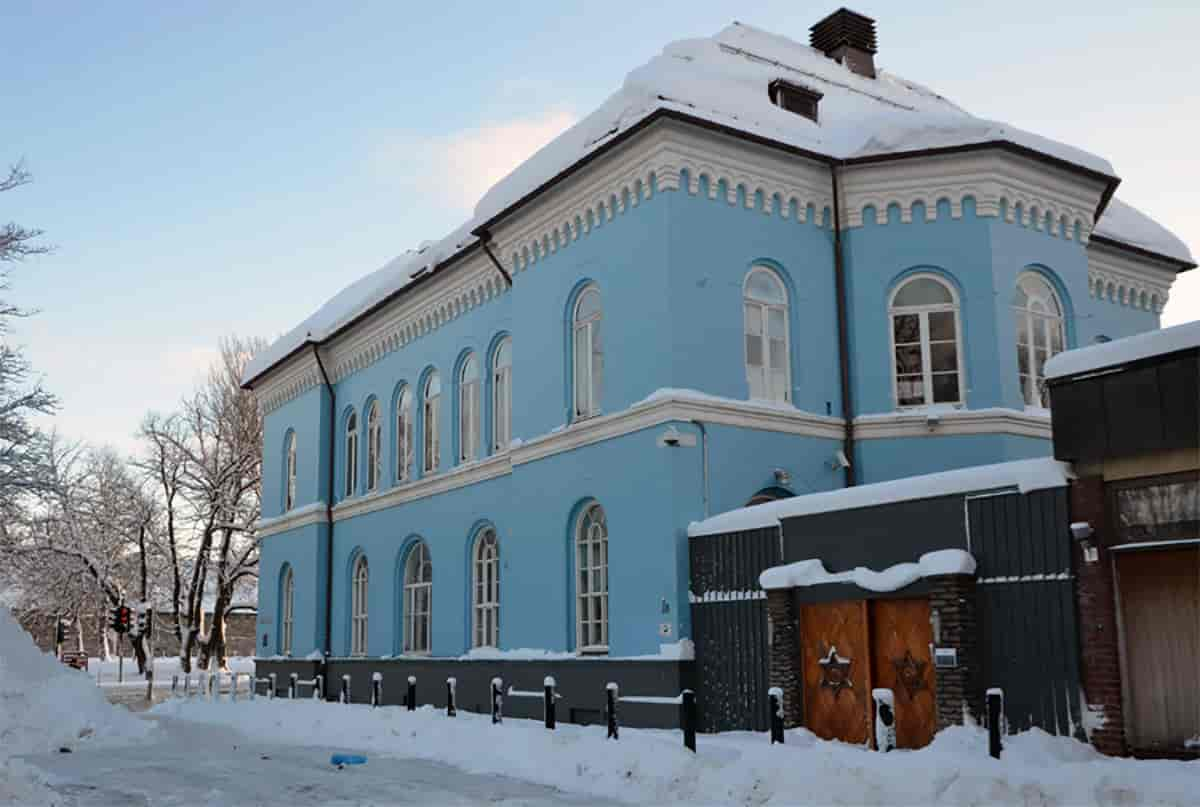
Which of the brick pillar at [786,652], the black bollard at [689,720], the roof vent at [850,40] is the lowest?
the black bollard at [689,720]

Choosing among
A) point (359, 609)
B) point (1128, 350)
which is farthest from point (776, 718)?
point (359, 609)

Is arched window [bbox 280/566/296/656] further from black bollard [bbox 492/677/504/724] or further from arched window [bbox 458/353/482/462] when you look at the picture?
black bollard [bbox 492/677/504/724]

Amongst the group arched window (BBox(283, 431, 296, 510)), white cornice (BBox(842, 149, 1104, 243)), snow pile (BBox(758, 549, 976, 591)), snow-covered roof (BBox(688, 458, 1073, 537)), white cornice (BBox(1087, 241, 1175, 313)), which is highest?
white cornice (BBox(842, 149, 1104, 243))

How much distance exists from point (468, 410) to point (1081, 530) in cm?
1492

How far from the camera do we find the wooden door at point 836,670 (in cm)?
1416

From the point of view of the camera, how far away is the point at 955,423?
18.4 m

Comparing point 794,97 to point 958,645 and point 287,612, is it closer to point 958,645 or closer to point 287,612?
point 958,645

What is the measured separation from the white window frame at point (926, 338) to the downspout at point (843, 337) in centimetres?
66

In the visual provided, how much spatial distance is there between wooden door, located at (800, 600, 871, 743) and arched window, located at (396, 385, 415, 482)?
45.6ft

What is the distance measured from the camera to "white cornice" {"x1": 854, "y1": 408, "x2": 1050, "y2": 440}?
1831 cm

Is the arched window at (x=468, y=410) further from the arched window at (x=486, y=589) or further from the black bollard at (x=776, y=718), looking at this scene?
the black bollard at (x=776, y=718)

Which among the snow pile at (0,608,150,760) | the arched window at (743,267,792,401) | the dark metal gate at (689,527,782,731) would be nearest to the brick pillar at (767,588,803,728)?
the dark metal gate at (689,527,782,731)

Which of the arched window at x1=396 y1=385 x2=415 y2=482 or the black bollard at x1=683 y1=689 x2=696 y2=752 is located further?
the arched window at x1=396 y1=385 x2=415 y2=482

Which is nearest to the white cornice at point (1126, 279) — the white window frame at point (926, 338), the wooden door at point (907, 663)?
the white window frame at point (926, 338)
